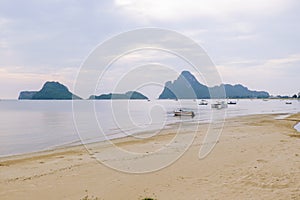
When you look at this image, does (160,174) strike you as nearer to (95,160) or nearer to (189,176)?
(189,176)

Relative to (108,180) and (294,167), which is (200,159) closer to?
(294,167)

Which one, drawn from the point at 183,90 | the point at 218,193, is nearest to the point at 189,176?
the point at 218,193

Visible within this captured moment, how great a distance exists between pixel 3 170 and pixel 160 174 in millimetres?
6988

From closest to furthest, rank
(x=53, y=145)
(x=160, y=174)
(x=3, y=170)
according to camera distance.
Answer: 1. (x=160, y=174)
2. (x=3, y=170)
3. (x=53, y=145)

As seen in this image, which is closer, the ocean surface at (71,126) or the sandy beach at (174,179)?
the sandy beach at (174,179)

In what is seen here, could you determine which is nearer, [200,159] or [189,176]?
[189,176]

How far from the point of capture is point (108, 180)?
32.2ft

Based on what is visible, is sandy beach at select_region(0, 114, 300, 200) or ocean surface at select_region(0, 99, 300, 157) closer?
sandy beach at select_region(0, 114, 300, 200)

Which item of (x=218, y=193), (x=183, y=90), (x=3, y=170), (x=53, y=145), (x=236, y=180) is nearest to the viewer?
(x=218, y=193)

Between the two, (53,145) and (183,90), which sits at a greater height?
(183,90)

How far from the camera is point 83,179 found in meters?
10.1

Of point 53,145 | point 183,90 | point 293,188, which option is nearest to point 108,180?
point 293,188

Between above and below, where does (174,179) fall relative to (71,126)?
above

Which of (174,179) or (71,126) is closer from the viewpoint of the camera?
(174,179)
